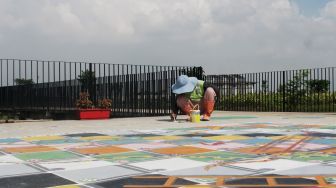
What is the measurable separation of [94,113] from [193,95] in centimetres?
391

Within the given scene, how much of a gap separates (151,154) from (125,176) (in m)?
1.69

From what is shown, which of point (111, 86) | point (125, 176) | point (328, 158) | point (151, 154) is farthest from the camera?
point (111, 86)

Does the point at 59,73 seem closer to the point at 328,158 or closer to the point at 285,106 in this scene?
the point at 285,106

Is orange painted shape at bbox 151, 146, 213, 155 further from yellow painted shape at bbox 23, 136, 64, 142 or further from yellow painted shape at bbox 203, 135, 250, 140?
yellow painted shape at bbox 23, 136, 64, 142

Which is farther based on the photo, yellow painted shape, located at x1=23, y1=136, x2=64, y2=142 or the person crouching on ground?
the person crouching on ground

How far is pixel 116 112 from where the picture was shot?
18.2m

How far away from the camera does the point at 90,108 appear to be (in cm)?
1636

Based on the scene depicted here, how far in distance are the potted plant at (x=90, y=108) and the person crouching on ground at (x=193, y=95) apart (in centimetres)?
302

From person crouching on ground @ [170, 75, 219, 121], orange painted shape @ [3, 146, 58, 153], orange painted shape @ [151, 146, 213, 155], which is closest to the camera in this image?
orange painted shape @ [151, 146, 213, 155]

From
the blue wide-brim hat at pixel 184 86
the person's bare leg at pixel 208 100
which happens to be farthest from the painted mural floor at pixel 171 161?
the person's bare leg at pixel 208 100

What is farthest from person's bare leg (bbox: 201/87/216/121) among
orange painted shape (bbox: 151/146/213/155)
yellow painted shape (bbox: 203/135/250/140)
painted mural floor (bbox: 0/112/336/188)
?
orange painted shape (bbox: 151/146/213/155)

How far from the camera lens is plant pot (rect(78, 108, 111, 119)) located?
15984 millimetres

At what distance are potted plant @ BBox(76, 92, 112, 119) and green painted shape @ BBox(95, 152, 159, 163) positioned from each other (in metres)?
9.87

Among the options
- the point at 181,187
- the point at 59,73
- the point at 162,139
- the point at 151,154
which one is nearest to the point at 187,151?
the point at 151,154
